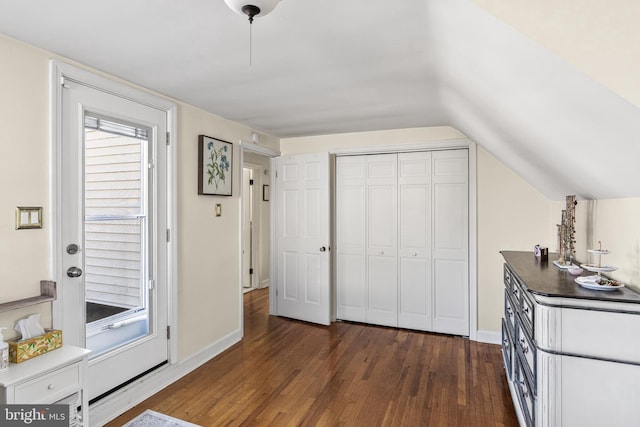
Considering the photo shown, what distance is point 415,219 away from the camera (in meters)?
3.97

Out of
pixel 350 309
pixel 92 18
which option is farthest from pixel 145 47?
pixel 350 309

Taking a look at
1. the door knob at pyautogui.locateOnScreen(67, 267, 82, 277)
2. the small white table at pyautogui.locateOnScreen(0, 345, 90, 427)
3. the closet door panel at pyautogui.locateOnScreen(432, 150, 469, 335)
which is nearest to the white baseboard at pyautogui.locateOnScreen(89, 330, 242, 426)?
the small white table at pyautogui.locateOnScreen(0, 345, 90, 427)

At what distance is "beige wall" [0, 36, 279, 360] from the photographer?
73.7 inches

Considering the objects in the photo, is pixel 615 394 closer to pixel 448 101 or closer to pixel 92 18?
pixel 448 101

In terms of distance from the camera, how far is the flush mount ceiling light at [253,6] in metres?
1.22

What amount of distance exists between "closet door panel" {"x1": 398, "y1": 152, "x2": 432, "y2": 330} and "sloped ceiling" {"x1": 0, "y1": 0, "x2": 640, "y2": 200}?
1.16 meters

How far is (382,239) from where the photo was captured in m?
4.12

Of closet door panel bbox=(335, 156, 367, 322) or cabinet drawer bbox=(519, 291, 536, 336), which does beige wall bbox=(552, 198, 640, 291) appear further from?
closet door panel bbox=(335, 156, 367, 322)

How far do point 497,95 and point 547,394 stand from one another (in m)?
1.46

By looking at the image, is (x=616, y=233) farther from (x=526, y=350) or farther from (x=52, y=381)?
(x=52, y=381)

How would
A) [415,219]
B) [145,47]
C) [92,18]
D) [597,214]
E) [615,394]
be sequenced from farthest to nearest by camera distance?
[415,219] → [597,214] → [145,47] → [92,18] → [615,394]

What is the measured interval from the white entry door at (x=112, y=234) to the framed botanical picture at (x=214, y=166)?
0.38 m

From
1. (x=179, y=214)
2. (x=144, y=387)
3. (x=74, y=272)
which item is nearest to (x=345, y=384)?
(x=144, y=387)

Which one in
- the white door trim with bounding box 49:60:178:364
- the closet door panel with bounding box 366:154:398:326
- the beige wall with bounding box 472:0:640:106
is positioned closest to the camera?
the beige wall with bounding box 472:0:640:106
